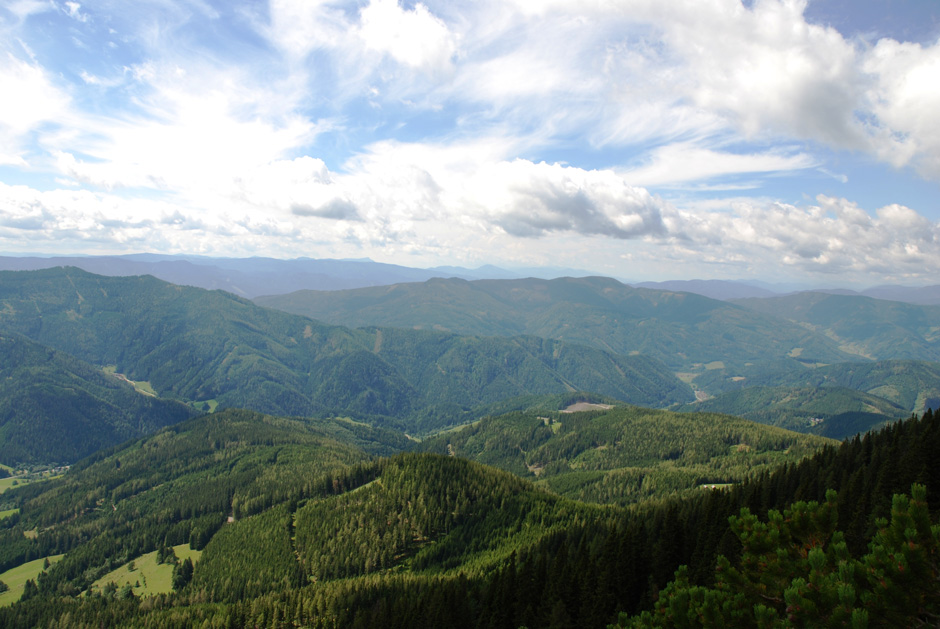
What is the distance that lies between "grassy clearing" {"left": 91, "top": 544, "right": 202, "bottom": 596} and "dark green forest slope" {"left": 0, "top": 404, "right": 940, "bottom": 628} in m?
5.50

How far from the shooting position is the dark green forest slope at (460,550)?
6500cm

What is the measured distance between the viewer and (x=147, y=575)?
175 m

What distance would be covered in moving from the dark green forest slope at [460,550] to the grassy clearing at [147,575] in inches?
217

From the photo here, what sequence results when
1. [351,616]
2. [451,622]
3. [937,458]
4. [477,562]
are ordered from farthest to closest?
[477,562] < [351,616] < [451,622] < [937,458]

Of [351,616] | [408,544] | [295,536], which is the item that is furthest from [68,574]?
[351,616]

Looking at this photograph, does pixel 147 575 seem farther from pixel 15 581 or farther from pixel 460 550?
pixel 460 550

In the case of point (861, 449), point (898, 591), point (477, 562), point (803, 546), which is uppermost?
point (898, 591)

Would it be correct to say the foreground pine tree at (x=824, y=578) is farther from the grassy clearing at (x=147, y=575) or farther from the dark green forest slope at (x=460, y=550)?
the grassy clearing at (x=147, y=575)

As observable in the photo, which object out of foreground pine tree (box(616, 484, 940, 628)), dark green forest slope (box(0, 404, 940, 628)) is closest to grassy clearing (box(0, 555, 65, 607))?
dark green forest slope (box(0, 404, 940, 628))

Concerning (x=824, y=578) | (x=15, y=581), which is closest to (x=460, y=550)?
(x=824, y=578)

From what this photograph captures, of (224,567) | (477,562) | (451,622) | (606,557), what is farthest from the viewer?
(224,567)

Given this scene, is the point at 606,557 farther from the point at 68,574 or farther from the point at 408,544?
the point at 68,574

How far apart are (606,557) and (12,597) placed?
22667cm

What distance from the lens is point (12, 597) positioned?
177 m
